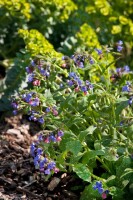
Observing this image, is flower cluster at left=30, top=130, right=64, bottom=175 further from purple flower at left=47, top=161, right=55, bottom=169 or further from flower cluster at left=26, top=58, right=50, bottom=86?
flower cluster at left=26, top=58, right=50, bottom=86

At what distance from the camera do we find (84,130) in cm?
317

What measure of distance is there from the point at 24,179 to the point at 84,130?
1.99 feet

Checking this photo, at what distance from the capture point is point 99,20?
17.1 feet

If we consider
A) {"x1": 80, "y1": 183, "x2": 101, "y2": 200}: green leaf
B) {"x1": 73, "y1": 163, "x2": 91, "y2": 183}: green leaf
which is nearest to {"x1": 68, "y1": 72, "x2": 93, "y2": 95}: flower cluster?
{"x1": 73, "y1": 163, "x2": 91, "y2": 183}: green leaf

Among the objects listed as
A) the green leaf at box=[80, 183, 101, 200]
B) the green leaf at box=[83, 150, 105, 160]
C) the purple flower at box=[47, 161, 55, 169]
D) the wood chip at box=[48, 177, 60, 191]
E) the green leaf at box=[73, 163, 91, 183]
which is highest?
the purple flower at box=[47, 161, 55, 169]

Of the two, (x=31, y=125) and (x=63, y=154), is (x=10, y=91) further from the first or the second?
(x=63, y=154)

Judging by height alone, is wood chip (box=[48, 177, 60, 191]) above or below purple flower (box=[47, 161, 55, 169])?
below

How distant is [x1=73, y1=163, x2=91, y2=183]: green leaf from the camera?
2.97 metres

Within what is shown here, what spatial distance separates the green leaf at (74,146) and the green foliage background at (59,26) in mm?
1334

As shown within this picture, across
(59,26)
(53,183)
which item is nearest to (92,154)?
(53,183)

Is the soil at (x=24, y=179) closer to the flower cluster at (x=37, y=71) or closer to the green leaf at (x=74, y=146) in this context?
the green leaf at (x=74, y=146)

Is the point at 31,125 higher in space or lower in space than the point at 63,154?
lower

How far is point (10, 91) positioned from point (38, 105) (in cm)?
111

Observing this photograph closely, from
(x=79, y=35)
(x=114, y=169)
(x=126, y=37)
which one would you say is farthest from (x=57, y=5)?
(x=114, y=169)
